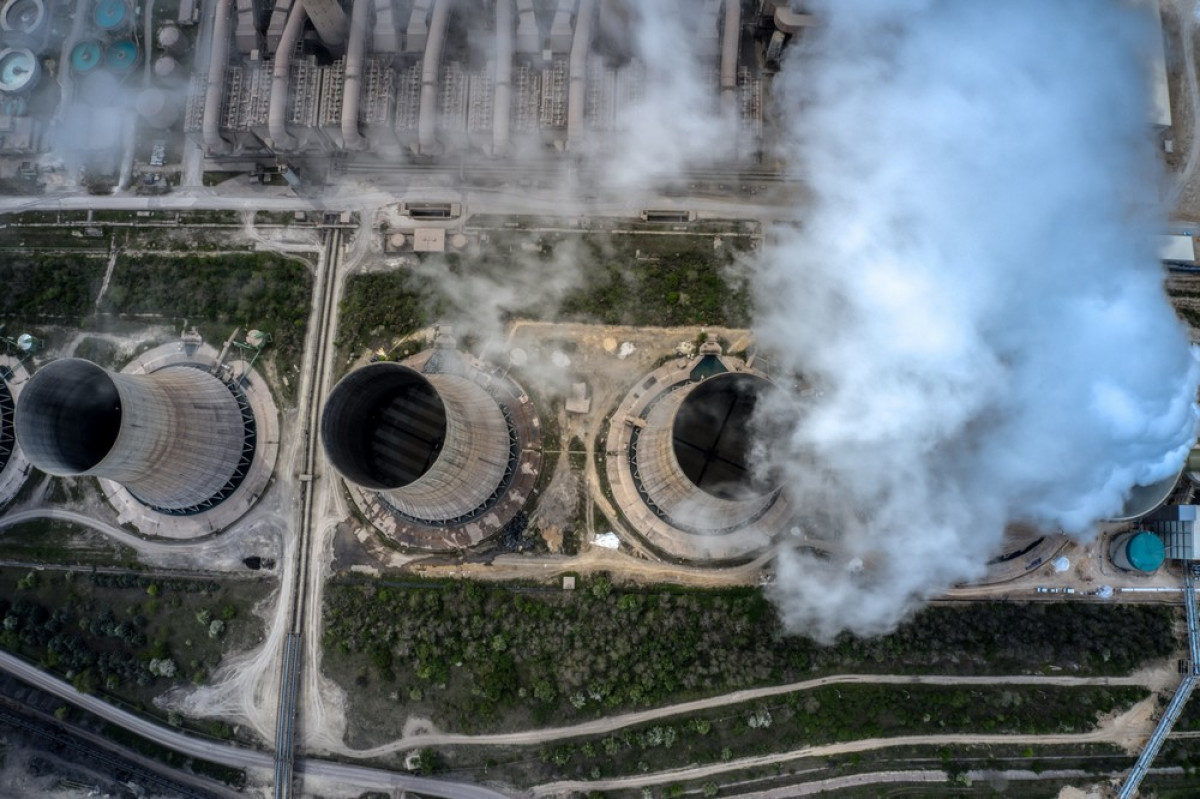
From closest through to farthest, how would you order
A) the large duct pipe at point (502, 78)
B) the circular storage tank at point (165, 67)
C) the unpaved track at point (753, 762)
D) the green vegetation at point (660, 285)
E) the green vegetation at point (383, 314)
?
the unpaved track at point (753, 762)
the large duct pipe at point (502, 78)
the green vegetation at point (660, 285)
the green vegetation at point (383, 314)
the circular storage tank at point (165, 67)

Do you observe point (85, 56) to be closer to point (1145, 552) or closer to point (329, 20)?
point (329, 20)

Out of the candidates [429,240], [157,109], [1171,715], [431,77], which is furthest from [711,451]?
[157,109]

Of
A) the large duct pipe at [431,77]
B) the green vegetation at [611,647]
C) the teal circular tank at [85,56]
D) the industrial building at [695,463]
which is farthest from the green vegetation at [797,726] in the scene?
the teal circular tank at [85,56]

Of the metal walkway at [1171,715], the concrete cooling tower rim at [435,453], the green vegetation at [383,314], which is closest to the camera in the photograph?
the concrete cooling tower rim at [435,453]

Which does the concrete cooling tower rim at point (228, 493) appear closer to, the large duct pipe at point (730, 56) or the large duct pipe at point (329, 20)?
the large duct pipe at point (329, 20)

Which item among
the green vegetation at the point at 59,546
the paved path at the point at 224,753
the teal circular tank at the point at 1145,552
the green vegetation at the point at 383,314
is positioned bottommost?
the paved path at the point at 224,753

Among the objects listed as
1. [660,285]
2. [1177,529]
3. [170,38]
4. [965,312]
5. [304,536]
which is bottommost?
[304,536]

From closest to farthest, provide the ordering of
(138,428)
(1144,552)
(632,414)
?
(138,428)
(1144,552)
(632,414)
